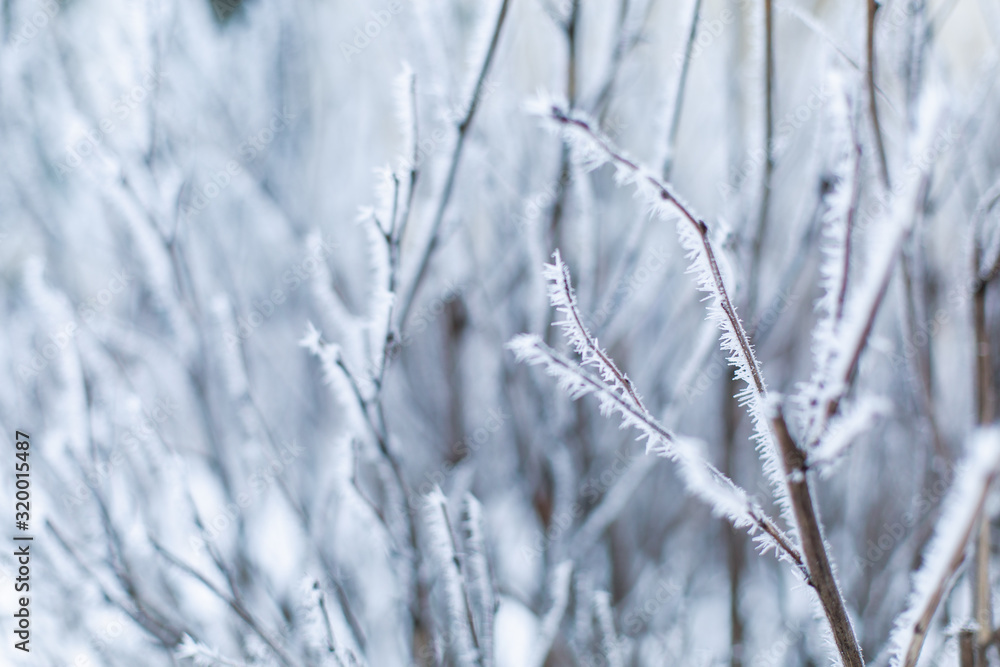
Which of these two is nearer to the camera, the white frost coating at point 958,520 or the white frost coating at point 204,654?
the white frost coating at point 958,520

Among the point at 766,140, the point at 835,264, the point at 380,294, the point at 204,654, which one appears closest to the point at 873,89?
the point at 766,140

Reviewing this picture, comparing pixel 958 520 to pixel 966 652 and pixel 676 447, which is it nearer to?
pixel 676 447

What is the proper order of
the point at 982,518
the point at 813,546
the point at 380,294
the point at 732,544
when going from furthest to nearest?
1. the point at 732,544
2. the point at 380,294
3. the point at 982,518
4. the point at 813,546

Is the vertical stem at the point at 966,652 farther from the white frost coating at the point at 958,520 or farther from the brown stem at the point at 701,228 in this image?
the brown stem at the point at 701,228

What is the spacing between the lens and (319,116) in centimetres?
183

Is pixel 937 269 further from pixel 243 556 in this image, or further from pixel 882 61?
pixel 243 556

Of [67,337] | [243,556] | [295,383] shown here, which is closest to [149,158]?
[67,337]

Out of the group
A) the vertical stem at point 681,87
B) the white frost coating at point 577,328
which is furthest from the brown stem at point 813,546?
the vertical stem at point 681,87

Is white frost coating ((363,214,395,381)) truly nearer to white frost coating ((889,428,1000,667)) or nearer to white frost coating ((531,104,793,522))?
white frost coating ((531,104,793,522))

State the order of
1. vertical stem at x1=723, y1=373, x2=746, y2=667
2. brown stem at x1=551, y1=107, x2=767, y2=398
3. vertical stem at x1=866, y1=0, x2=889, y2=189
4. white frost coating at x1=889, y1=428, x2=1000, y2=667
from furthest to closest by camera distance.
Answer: vertical stem at x1=723, y1=373, x2=746, y2=667 → vertical stem at x1=866, y1=0, x2=889, y2=189 → brown stem at x1=551, y1=107, x2=767, y2=398 → white frost coating at x1=889, y1=428, x2=1000, y2=667

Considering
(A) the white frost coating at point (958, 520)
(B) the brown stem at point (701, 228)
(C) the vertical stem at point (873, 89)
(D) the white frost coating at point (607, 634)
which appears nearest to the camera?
(A) the white frost coating at point (958, 520)

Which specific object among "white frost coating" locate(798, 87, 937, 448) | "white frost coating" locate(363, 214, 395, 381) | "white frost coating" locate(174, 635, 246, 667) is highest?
"white frost coating" locate(363, 214, 395, 381)

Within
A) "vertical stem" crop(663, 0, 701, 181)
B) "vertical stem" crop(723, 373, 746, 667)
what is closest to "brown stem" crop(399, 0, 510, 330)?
"vertical stem" crop(663, 0, 701, 181)

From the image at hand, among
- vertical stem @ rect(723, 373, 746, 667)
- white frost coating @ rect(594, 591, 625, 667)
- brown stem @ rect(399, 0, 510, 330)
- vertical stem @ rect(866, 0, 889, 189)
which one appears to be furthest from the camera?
vertical stem @ rect(723, 373, 746, 667)
